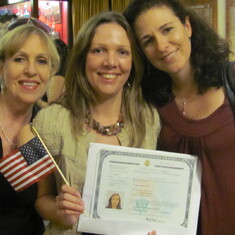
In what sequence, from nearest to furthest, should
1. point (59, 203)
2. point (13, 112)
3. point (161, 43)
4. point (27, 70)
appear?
point (59, 203), point (161, 43), point (27, 70), point (13, 112)

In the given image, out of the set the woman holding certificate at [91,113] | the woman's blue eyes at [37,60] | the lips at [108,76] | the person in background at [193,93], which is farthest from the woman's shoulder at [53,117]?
the person in background at [193,93]

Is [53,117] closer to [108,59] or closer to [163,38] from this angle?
[108,59]

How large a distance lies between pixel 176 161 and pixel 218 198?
25 cm

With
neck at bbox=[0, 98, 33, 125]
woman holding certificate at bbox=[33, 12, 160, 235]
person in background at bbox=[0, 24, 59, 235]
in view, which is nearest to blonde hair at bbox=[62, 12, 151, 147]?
woman holding certificate at bbox=[33, 12, 160, 235]

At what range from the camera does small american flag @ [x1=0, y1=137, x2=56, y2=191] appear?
1501mm

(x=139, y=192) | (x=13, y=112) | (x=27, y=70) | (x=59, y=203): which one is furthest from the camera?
(x=13, y=112)

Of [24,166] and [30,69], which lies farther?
[30,69]

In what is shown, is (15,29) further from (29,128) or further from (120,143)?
(120,143)

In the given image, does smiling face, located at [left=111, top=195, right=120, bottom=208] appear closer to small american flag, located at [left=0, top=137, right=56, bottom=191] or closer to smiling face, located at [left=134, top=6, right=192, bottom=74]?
small american flag, located at [left=0, top=137, right=56, bottom=191]

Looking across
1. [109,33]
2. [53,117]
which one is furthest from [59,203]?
[109,33]

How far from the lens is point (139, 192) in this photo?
4.93 feet

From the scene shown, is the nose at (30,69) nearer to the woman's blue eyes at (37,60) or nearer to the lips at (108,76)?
the woman's blue eyes at (37,60)

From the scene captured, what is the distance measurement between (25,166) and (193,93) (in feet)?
2.73

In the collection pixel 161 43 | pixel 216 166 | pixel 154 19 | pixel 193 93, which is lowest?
pixel 216 166
